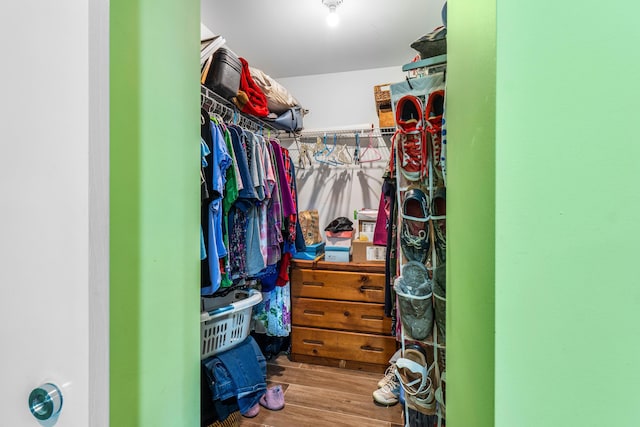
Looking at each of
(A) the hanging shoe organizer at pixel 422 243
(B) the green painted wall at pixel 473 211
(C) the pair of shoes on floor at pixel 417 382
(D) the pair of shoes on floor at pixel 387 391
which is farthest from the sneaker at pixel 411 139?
(D) the pair of shoes on floor at pixel 387 391

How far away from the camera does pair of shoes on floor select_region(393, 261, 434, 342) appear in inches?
44.3

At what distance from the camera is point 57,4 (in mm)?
392

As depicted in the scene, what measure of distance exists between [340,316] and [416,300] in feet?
3.71

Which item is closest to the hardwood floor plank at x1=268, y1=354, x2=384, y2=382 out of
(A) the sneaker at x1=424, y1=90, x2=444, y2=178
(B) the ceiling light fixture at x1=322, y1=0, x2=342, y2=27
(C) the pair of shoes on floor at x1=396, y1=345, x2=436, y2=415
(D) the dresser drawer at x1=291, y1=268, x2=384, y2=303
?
(D) the dresser drawer at x1=291, y1=268, x2=384, y2=303

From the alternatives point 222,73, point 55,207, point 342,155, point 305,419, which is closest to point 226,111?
point 222,73

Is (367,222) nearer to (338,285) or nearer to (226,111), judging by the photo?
(338,285)

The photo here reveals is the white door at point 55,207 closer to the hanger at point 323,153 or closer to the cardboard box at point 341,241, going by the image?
the cardboard box at point 341,241

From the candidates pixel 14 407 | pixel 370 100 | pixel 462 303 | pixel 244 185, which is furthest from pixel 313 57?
pixel 14 407

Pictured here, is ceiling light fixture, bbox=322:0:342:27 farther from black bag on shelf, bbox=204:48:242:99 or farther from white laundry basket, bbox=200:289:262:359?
white laundry basket, bbox=200:289:262:359

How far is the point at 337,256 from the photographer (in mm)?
2232

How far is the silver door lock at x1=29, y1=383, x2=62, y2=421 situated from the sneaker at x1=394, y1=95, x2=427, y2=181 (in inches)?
50.3

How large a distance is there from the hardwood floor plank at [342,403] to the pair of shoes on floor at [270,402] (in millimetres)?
70

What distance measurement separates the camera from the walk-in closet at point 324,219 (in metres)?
1.20

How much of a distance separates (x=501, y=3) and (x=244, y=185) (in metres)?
1.41
